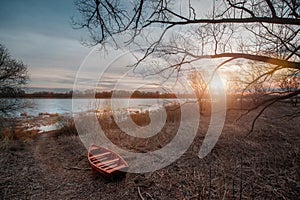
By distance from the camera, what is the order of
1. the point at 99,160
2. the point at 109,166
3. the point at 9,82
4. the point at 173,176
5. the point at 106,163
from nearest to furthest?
1. the point at 173,176
2. the point at 109,166
3. the point at 106,163
4. the point at 99,160
5. the point at 9,82

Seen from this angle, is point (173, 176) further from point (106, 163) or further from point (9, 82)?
point (9, 82)

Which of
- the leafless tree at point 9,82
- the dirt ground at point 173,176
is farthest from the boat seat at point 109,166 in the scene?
the leafless tree at point 9,82

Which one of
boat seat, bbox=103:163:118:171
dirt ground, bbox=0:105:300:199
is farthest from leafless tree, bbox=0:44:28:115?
boat seat, bbox=103:163:118:171

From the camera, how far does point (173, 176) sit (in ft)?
13.1

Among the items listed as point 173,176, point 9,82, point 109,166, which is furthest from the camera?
point 9,82

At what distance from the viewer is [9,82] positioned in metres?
13.8

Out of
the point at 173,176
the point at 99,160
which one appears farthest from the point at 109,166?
the point at 173,176

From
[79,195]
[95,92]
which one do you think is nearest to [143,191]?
[79,195]

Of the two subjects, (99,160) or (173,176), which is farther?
(99,160)

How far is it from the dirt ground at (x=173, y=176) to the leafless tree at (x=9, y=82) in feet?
32.4

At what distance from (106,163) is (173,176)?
1.70 meters

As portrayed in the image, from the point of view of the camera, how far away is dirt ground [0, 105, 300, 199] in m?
3.38

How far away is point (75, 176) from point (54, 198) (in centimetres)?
87

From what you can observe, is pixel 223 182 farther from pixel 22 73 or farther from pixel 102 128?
pixel 22 73
